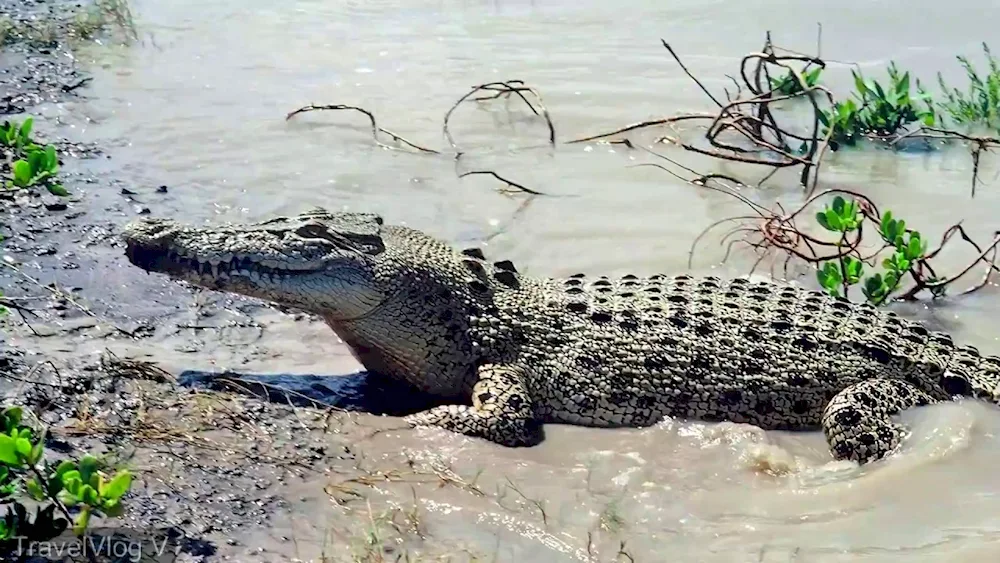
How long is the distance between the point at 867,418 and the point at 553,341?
140cm

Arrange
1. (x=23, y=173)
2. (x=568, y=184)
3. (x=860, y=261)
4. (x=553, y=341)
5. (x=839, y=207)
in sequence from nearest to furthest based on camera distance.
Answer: (x=23, y=173)
(x=553, y=341)
(x=839, y=207)
(x=860, y=261)
(x=568, y=184)

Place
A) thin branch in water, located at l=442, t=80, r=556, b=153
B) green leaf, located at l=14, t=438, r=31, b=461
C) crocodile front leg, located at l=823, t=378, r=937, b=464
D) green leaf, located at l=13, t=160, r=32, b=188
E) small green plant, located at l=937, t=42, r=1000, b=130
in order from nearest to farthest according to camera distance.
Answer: green leaf, located at l=14, t=438, r=31, b=461
green leaf, located at l=13, t=160, r=32, b=188
crocodile front leg, located at l=823, t=378, r=937, b=464
thin branch in water, located at l=442, t=80, r=556, b=153
small green plant, located at l=937, t=42, r=1000, b=130

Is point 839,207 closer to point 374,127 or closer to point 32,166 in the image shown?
point 374,127

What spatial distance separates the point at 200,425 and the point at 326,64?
707 cm

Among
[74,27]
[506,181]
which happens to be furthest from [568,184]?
[74,27]

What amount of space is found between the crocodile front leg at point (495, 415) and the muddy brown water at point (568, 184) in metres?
0.09

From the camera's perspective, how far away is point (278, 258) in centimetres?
479

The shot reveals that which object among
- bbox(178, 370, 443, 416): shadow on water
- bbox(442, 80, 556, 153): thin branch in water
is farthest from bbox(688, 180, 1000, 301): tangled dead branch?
bbox(178, 370, 443, 416): shadow on water

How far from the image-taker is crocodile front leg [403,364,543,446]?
4.62m

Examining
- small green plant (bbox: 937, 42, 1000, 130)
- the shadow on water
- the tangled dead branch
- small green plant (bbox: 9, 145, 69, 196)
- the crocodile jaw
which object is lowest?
the shadow on water

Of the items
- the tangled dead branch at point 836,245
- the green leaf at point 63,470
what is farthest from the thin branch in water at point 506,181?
the green leaf at point 63,470

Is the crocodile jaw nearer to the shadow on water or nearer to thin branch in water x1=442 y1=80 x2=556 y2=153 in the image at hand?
the shadow on water

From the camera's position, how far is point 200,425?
4.23 meters

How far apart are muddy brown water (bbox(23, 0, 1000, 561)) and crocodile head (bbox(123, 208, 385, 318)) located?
20.0 inches
